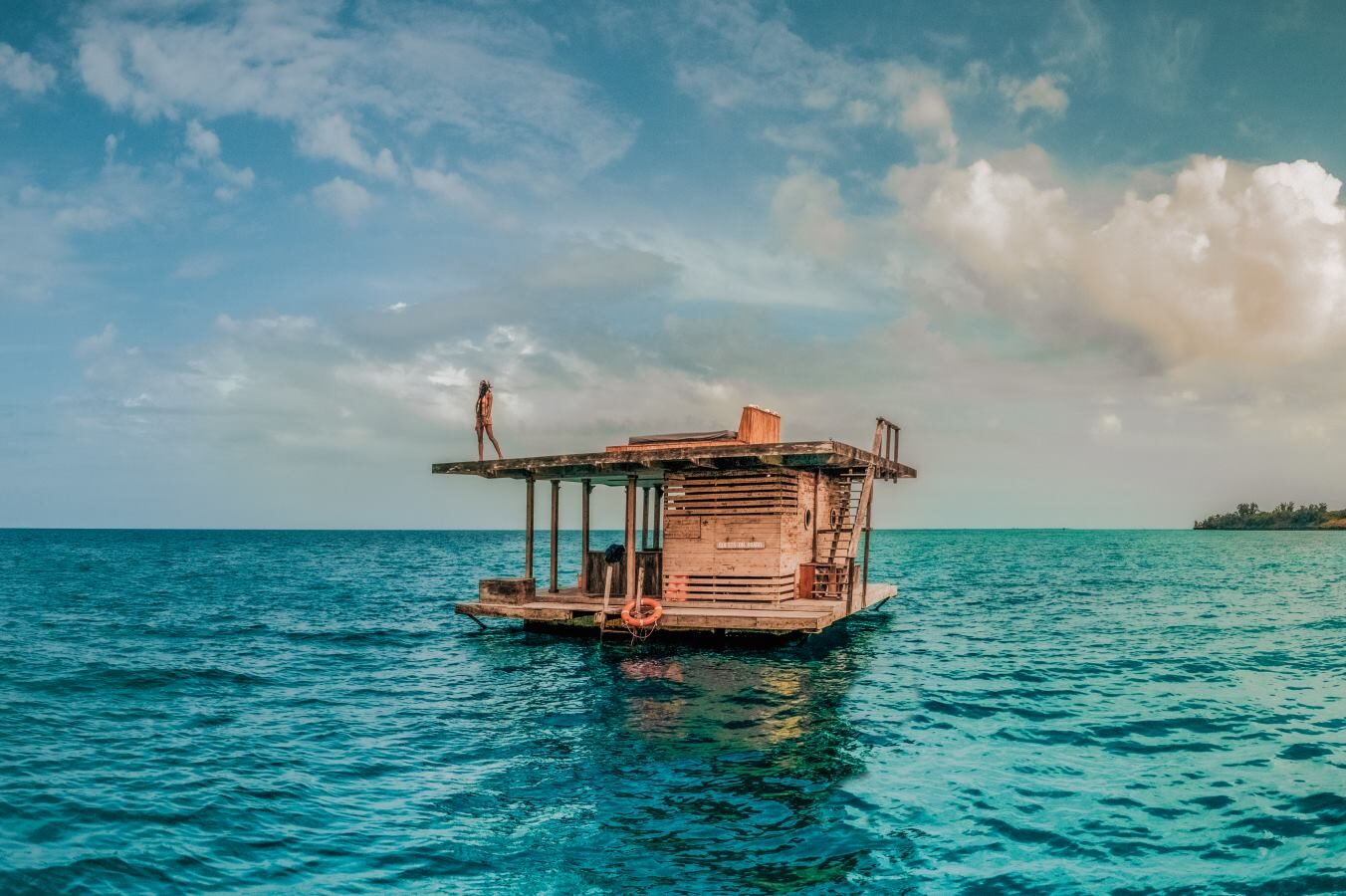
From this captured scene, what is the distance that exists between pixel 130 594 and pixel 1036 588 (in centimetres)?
4982

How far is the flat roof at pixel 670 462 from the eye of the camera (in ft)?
72.6

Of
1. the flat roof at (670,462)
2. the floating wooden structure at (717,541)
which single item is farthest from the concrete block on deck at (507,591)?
the flat roof at (670,462)

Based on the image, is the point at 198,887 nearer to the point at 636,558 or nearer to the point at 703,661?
the point at 703,661

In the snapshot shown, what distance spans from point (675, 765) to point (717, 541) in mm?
11643

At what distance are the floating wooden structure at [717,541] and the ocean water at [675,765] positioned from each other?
110 cm

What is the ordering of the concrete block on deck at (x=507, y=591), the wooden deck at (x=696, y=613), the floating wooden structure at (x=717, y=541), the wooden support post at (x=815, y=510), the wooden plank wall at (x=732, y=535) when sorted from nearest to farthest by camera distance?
the wooden deck at (x=696, y=613), the floating wooden structure at (x=717, y=541), the wooden plank wall at (x=732, y=535), the concrete block on deck at (x=507, y=591), the wooden support post at (x=815, y=510)

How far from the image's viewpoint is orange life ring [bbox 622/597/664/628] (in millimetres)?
23375

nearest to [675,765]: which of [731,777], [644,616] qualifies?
[731,777]

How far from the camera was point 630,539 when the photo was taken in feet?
80.6

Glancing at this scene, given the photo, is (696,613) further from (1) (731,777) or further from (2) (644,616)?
(1) (731,777)

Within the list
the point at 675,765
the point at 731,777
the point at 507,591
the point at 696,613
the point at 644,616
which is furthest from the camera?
the point at 507,591

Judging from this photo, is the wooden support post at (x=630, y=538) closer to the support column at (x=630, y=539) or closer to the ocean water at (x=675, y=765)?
the support column at (x=630, y=539)

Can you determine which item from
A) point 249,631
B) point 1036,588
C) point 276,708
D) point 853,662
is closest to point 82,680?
point 276,708

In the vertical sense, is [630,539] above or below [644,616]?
above
